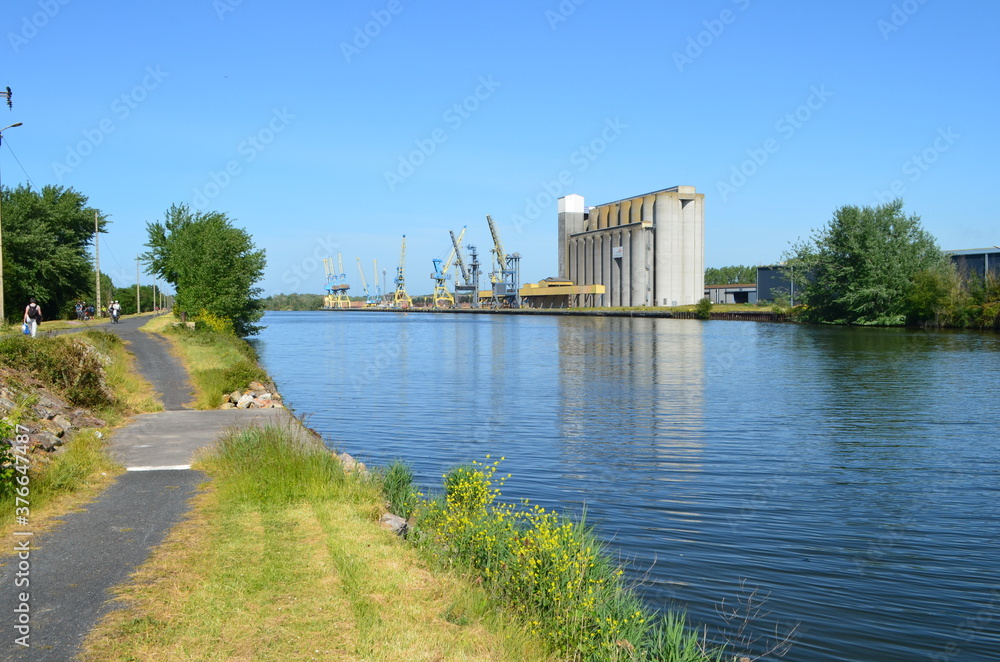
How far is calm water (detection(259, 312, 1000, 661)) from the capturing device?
29.1 feet

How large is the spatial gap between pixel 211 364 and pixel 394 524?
63.1 feet

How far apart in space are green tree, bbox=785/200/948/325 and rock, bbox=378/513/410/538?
7691 cm

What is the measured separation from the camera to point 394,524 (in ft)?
29.2

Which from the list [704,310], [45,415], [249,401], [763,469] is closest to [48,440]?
[45,415]

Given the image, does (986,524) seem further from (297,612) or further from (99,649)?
(99,649)

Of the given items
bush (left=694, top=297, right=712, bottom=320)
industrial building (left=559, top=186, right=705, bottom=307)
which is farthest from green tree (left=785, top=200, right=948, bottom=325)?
industrial building (left=559, top=186, right=705, bottom=307)

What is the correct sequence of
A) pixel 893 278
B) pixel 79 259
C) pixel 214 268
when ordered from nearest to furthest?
pixel 214 268
pixel 79 259
pixel 893 278

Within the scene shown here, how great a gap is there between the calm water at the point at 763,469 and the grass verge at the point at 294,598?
314 centimetres

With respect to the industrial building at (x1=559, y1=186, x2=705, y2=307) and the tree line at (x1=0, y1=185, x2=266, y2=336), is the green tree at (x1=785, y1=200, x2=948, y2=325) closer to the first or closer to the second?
the tree line at (x1=0, y1=185, x2=266, y2=336)

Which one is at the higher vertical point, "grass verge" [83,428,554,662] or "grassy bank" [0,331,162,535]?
"grassy bank" [0,331,162,535]

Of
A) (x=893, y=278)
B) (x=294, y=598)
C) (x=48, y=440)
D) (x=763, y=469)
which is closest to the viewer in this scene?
(x=294, y=598)

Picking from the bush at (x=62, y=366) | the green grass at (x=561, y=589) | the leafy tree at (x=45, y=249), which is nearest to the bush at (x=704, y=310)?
the leafy tree at (x=45, y=249)

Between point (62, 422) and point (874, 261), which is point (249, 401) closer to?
point (62, 422)

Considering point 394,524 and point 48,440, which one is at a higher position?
point 48,440
